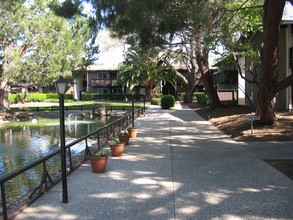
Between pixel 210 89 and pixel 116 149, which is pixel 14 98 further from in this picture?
pixel 116 149

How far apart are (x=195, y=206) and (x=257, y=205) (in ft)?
3.29

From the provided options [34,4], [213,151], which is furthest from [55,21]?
[213,151]

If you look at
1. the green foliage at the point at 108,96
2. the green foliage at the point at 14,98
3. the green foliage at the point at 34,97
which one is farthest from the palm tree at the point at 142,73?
the green foliage at the point at 14,98

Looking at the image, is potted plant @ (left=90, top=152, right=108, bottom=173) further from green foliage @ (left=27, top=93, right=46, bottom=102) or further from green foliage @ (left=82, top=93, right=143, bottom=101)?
green foliage @ (left=27, top=93, right=46, bottom=102)

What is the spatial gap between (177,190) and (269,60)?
8539mm

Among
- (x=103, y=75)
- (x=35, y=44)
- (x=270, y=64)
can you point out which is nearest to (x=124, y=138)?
(x=270, y=64)

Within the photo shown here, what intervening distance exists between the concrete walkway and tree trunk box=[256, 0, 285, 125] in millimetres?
3558

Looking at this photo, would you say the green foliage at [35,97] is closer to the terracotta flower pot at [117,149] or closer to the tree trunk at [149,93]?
the tree trunk at [149,93]

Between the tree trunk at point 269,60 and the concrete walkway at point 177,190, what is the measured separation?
3558 millimetres

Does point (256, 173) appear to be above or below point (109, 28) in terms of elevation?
below

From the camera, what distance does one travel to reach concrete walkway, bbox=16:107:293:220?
5.75m

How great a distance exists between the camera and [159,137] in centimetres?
1470

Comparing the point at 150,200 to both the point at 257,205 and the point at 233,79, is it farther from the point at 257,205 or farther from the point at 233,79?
the point at 233,79

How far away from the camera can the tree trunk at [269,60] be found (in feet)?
41.3
